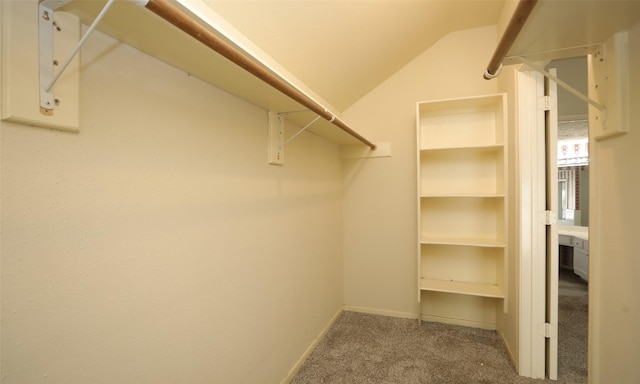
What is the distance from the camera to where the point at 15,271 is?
650 mm

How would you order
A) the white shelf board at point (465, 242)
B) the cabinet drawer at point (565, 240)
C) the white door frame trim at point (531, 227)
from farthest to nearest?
→ the cabinet drawer at point (565, 240)
the white shelf board at point (465, 242)
the white door frame trim at point (531, 227)

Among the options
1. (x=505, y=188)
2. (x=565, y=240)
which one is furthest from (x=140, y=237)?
(x=565, y=240)

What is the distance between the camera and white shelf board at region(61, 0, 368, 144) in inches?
28.1

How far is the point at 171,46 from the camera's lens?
90cm

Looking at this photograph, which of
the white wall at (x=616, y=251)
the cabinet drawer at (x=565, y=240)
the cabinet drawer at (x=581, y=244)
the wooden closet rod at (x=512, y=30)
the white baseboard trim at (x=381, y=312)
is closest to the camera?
the wooden closet rod at (x=512, y=30)

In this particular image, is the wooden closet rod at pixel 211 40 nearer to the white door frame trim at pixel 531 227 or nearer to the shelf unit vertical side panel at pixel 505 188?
the white door frame trim at pixel 531 227

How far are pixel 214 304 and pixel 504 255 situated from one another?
2.15m

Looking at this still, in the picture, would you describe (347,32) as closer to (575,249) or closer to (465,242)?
(465,242)

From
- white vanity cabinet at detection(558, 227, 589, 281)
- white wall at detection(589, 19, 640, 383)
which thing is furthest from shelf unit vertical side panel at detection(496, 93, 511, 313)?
white vanity cabinet at detection(558, 227, 589, 281)

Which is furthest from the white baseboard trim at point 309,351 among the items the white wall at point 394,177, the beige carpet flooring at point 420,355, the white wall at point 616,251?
the white wall at point 616,251

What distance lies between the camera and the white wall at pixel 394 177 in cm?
255

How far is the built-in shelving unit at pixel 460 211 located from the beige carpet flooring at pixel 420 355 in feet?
0.76

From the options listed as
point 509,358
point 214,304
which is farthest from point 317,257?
point 509,358

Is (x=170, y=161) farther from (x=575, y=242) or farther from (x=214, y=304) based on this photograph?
(x=575, y=242)
